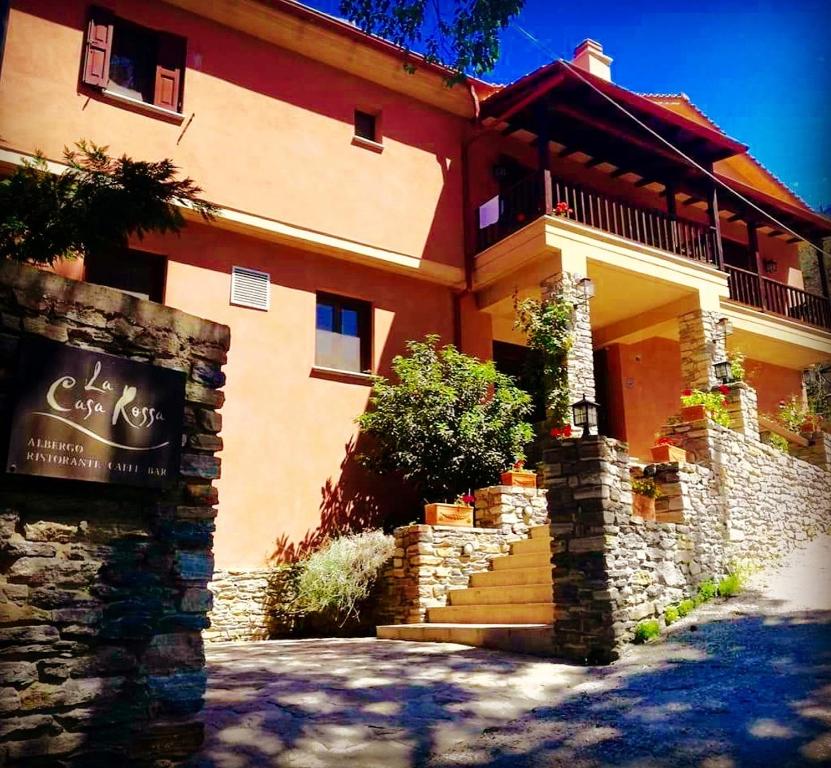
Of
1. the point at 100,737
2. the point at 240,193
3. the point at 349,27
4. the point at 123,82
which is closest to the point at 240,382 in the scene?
the point at 240,193

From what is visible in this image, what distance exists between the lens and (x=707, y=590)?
287 inches

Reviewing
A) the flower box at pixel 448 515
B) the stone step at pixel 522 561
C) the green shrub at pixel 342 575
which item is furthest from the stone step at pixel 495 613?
the flower box at pixel 448 515

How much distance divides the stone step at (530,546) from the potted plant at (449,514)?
2.05 ft

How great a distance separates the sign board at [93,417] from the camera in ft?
11.3

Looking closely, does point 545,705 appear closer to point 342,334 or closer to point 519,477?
point 519,477

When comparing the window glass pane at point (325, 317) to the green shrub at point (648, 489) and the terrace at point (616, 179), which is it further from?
the green shrub at point (648, 489)

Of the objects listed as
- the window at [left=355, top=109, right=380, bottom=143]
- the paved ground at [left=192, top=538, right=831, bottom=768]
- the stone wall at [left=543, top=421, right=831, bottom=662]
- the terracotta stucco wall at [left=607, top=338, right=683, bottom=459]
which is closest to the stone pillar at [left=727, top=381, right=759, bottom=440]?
the stone wall at [left=543, top=421, right=831, bottom=662]

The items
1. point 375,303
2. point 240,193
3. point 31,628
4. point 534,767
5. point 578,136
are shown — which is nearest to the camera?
point 31,628

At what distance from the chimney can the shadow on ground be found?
10283 mm

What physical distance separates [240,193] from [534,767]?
8.24 m

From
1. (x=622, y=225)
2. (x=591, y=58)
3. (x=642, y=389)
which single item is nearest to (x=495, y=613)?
(x=622, y=225)

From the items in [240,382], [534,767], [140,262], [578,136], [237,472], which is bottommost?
[534,767]

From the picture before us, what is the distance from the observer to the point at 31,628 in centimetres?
336

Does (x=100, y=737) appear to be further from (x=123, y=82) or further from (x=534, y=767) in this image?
(x=123, y=82)
